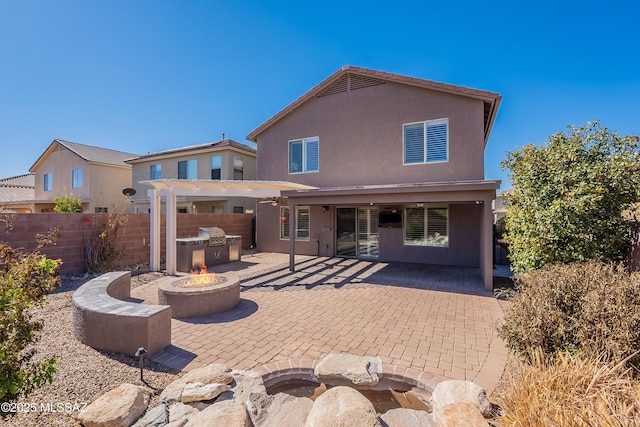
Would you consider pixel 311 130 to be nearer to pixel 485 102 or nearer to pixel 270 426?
pixel 485 102

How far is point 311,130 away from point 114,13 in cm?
761

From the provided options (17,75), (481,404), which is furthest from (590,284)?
(17,75)

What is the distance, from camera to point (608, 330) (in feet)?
9.75

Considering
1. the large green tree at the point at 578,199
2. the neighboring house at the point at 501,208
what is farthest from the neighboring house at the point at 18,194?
the large green tree at the point at 578,199

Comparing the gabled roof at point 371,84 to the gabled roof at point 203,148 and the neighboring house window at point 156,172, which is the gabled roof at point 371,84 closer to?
the gabled roof at point 203,148

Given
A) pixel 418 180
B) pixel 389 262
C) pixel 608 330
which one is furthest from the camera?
pixel 389 262

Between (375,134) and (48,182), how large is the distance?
91.3 ft

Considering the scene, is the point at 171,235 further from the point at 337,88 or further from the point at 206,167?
the point at 206,167

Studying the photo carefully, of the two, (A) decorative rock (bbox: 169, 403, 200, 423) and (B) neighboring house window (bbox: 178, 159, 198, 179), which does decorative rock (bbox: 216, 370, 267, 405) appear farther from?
(B) neighboring house window (bbox: 178, 159, 198, 179)

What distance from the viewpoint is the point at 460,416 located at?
2.69 metres

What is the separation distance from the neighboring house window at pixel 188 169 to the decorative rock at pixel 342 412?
17.7 metres

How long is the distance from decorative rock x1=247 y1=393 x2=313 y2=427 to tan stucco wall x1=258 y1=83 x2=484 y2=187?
30.2 ft

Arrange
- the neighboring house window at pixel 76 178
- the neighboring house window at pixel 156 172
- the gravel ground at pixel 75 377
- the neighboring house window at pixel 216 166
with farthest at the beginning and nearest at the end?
1. the neighboring house window at pixel 76 178
2. the neighboring house window at pixel 156 172
3. the neighboring house window at pixel 216 166
4. the gravel ground at pixel 75 377

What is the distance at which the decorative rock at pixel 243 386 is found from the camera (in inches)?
126
